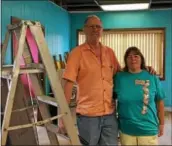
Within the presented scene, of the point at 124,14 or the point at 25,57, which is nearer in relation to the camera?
the point at 25,57

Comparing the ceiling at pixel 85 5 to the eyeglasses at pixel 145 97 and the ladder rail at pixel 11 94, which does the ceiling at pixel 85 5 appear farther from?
the ladder rail at pixel 11 94

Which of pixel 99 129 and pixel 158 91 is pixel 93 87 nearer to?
pixel 99 129

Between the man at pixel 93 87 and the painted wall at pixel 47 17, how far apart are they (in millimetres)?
1704

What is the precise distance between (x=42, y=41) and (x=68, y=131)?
1.95 ft

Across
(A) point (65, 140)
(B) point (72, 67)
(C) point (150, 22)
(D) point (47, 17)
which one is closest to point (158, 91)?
(B) point (72, 67)

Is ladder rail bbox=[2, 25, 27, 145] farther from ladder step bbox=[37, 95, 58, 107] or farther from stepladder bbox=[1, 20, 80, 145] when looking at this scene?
ladder step bbox=[37, 95, 58, 107]

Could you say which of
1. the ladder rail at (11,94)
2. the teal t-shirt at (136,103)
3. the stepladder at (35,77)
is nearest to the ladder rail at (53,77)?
the stepladder at (35,77)

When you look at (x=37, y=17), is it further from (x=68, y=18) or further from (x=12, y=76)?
(x=12, y=76)

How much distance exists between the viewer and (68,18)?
307 inches

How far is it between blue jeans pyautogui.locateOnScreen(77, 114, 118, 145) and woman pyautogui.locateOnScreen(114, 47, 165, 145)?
0.08m

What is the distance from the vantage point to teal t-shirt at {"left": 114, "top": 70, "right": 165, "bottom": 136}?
2.49 metres

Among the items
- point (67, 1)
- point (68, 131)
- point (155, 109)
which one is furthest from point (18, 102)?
point (67, 1)

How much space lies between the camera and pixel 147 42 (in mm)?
7645

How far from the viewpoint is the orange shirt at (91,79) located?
253 cm
